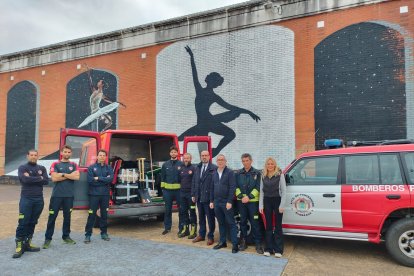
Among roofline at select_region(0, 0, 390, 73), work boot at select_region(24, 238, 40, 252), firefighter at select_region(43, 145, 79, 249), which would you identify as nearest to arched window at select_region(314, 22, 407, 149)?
roofline at select_region(0, 0, 390, 73)

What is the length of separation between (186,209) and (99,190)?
1803 mm

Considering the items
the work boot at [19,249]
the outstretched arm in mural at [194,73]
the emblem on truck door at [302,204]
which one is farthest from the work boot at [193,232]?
the outstretched arm in mural at [194,73]

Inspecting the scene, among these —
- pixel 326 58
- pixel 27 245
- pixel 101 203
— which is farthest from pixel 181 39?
pixel 27 245

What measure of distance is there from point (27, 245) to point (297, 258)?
459cm

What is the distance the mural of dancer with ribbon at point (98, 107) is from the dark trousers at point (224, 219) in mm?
11089

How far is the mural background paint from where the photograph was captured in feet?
40.2

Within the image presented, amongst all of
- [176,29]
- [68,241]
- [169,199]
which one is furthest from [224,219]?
[176,29]

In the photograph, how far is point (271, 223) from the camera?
18.9 ft

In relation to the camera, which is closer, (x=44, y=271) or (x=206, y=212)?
(x=44, y=271)

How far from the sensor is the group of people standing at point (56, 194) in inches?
228

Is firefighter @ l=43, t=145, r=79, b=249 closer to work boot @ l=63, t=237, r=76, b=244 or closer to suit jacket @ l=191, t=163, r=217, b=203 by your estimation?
work boot @ l=63, t=237, r=76, b=244

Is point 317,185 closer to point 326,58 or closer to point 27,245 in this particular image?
point 27,245

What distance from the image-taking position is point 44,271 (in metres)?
4.90

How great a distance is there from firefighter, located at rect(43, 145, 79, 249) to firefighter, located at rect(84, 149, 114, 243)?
1.05 ft
